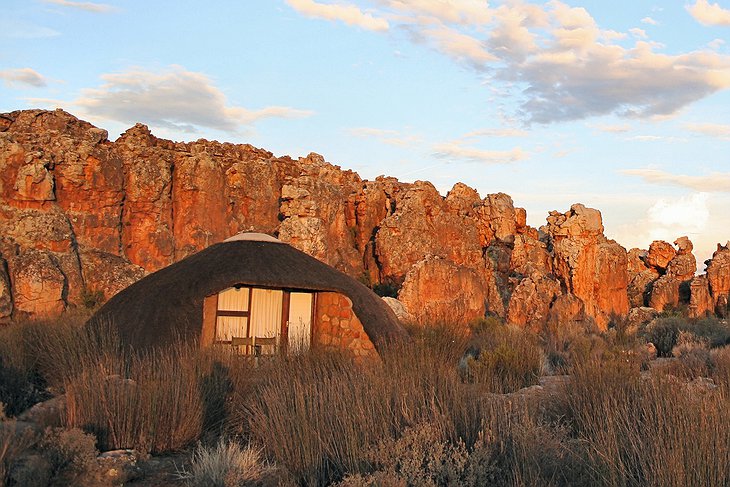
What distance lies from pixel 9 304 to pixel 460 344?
53.0 feet

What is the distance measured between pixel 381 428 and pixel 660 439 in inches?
91.4

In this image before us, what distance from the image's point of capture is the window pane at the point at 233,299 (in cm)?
1387

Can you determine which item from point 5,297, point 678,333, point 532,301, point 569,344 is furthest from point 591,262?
point 5,297

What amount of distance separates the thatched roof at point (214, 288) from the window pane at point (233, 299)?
53 centimetres

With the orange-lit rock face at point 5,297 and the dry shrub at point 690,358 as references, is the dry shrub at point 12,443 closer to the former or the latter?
the dry shrub at point 690,358

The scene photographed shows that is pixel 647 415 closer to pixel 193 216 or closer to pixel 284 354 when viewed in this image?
pixel 284 354

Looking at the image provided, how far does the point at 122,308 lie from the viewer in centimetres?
1380

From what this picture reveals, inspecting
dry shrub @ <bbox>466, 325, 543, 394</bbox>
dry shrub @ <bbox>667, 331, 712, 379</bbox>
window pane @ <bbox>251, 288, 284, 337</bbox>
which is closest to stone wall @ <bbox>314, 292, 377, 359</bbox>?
window pane @ <bbox>251, 288, 284, 337</bbox>

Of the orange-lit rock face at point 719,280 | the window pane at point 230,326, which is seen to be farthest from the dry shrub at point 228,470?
the orange-lit rock face at point 719,280

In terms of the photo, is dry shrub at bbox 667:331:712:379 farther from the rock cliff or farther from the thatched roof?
the rock cliff

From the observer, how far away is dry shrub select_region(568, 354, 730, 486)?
4668mm

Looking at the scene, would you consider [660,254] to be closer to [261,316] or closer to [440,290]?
[440,290]

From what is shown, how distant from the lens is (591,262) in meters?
33.5

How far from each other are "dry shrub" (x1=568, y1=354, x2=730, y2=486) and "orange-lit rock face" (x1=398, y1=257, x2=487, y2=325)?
65.9 feet
